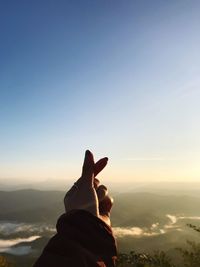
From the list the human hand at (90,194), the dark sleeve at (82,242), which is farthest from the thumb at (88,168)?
the dark sleeve at (82,242)

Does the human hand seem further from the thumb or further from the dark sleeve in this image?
the dark sleeve

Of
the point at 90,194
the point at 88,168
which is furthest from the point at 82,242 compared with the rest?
the point at 88,168

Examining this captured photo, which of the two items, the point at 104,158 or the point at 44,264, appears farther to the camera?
the point at 104,158

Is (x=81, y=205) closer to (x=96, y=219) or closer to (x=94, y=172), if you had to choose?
(x=96, y=219)

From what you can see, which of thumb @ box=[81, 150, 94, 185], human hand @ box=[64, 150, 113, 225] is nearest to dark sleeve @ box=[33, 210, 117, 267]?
human hand @ box=[64, 150, 113, 225]

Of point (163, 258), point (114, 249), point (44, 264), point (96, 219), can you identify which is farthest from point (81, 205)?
point (163, 258)
